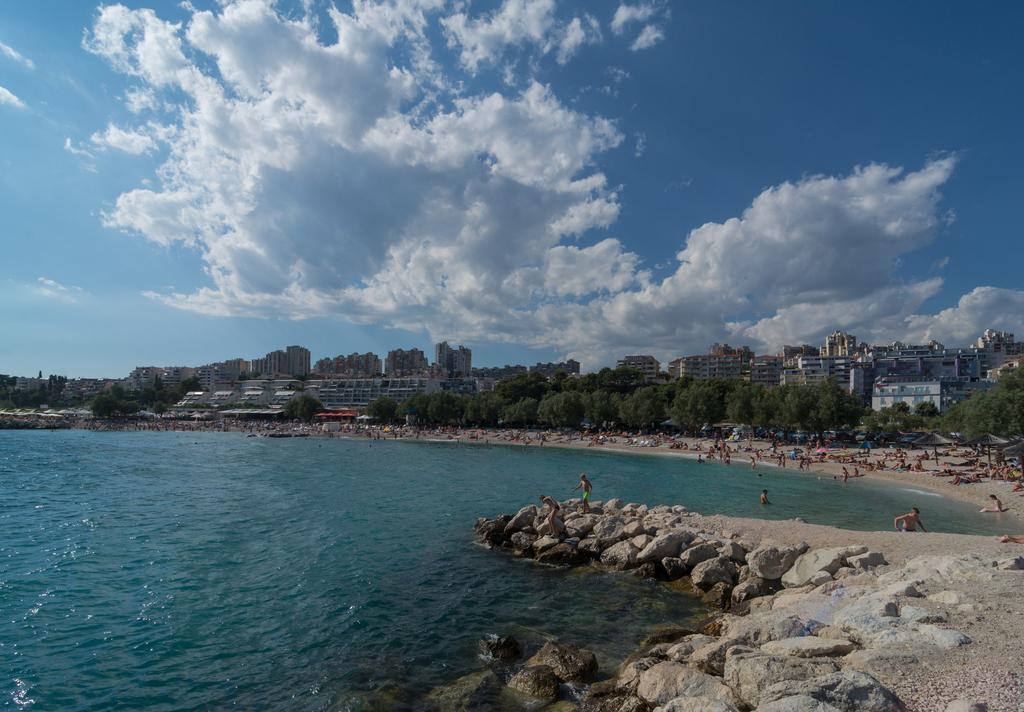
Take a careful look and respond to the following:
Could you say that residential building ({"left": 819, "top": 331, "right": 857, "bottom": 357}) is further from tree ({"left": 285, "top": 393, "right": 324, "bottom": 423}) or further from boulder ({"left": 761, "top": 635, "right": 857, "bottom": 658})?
boulder ({"left": 761, "top": 635, "right": 857, "bottom": 658})

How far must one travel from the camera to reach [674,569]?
47.5 feet

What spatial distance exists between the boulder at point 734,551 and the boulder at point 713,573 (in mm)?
314

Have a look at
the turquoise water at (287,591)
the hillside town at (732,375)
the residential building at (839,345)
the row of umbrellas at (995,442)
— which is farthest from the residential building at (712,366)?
the turquoise water at (287,591)

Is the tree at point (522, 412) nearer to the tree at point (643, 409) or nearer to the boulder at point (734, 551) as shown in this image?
the tree at point (643, 409)

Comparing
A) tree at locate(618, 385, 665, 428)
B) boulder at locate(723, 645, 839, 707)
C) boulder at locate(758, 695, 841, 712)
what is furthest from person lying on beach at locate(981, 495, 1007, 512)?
tree at locate(618, 385, 665, 428)

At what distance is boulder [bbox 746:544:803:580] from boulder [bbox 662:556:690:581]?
1.71 m

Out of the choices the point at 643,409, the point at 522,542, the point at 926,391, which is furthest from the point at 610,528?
the point at 926,391

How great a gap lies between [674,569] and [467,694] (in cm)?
763

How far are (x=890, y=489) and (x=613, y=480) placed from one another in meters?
16.4

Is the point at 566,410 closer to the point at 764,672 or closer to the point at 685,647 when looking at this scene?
the point at 685,647

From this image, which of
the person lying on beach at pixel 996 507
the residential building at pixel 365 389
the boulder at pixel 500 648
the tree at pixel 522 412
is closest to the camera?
the boulder at pixel 500 648

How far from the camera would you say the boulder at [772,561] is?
12891 mm

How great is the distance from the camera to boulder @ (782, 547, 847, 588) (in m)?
12.3

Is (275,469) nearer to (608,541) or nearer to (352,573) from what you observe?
(352,573)
